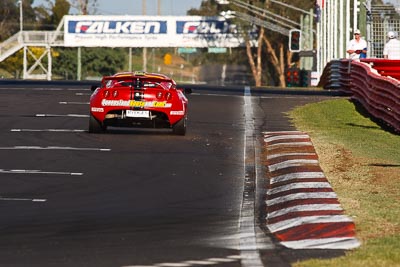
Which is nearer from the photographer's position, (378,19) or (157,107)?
(157,107)

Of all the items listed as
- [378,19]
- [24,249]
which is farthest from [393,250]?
[378,19]

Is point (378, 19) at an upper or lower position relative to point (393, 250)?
upper

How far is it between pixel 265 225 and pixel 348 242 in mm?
1552

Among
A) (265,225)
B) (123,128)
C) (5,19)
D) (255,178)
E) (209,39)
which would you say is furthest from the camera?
(5,19)

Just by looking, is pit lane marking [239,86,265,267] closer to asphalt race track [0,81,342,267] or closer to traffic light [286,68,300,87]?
asphalt race track [0,81,342,267]

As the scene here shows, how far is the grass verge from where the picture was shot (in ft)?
31.6

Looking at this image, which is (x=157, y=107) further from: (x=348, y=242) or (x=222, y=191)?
(x=348, y=242)

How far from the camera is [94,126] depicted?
2156cm

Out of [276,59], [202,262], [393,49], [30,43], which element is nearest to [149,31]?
[30,43]

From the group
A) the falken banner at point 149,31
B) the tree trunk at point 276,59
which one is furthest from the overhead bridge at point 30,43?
the tree trunk at point 276,59

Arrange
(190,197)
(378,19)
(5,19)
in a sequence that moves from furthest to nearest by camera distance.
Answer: (5,19)
(378,19)
(190,197)

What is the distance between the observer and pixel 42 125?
2345cm

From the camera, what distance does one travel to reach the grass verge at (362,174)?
962 centimetres

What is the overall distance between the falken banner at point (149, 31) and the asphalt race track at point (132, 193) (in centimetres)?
6764
